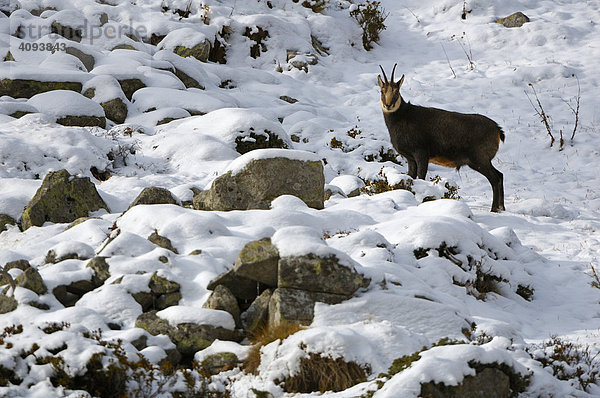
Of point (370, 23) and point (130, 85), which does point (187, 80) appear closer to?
point (130, 85)

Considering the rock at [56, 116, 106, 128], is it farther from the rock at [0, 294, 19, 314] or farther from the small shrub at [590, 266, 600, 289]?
the small shrub at [590, 266, 600, 289]

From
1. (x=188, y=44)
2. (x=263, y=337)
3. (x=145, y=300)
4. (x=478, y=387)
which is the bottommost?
(x=188, y=44)

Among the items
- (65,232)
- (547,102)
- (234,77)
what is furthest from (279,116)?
(65,232)

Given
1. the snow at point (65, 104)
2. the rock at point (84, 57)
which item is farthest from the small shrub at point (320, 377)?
the rock at point (84, 57)

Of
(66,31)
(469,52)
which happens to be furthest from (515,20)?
(66,31)

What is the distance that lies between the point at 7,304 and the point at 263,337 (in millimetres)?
2013

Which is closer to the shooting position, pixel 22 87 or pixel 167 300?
pixel 167 300

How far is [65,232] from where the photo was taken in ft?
22.1

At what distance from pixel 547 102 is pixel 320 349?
1252 cm

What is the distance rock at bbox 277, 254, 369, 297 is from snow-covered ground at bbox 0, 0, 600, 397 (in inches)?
7.1

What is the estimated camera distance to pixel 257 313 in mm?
4859

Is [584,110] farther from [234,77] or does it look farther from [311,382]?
[311,382]

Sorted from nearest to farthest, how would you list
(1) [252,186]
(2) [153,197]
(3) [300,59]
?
(2) [153,197] → (1) [252,186] → (3) [300,59]

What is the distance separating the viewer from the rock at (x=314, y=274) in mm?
4738
